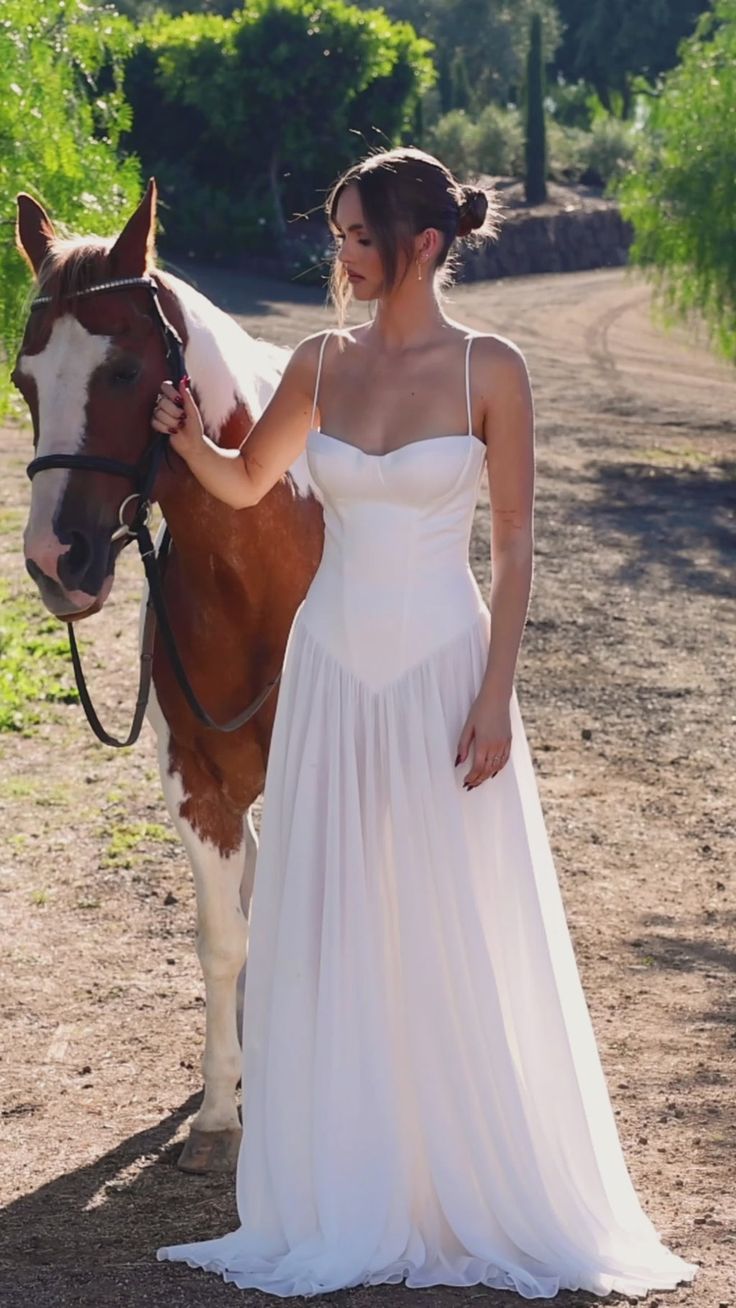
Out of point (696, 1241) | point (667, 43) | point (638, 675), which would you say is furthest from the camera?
point (667, 43)

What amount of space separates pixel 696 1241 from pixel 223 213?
23269 millimetres

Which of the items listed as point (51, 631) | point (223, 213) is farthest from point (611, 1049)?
point (223, 213)

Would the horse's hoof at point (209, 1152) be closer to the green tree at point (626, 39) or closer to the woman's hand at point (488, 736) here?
the woman's hand at point (488, 736)

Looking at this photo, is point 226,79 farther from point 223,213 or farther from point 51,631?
point 51,631

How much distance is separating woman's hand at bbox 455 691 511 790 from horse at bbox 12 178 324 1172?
0.86m

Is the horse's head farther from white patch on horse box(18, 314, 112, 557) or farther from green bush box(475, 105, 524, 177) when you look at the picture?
green bush box(475, 105, 524, 177)

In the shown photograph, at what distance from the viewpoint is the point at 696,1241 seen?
3645 millimetres

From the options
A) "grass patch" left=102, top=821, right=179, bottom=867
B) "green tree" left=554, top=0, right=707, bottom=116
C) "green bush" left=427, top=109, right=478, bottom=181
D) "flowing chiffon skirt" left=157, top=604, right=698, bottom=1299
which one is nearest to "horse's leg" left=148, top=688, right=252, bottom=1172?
"flowing chiffon skirt" left=157, top=604, right=698, bottom=1299

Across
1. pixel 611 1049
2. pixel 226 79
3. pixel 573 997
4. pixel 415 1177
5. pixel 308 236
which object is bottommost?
pixel 611 1049

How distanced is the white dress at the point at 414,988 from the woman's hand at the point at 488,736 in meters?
0.08

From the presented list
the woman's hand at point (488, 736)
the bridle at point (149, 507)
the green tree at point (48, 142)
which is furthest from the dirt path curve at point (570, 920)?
the green tree at point (48, 142)

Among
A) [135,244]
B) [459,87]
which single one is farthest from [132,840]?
[459,87]

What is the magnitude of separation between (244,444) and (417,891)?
103 cm

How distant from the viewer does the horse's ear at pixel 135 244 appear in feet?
12.3
